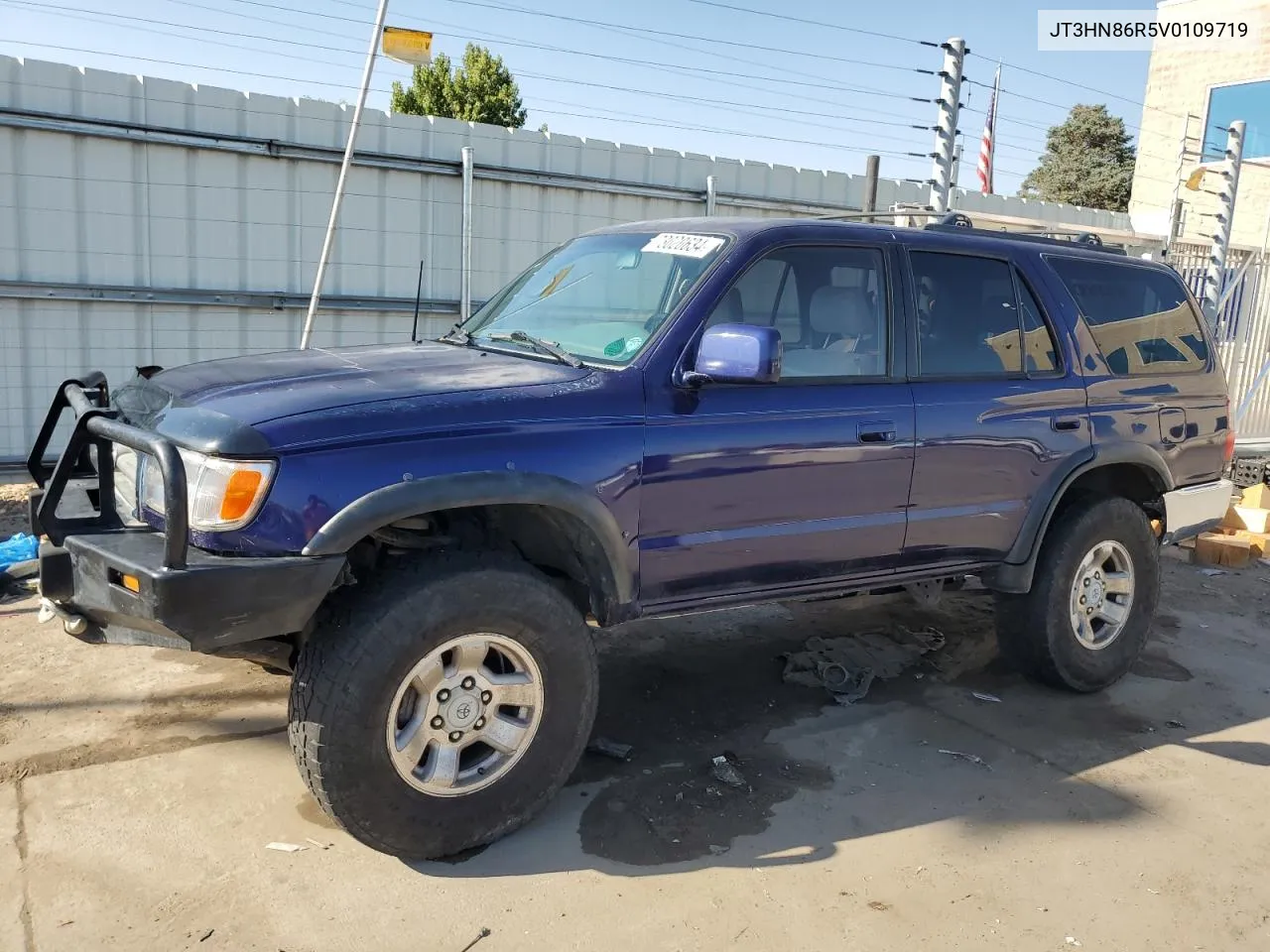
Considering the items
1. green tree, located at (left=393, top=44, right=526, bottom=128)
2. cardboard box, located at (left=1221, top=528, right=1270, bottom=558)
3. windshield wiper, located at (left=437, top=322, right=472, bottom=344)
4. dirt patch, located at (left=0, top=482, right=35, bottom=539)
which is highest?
green tree, located at (left=393, top=44, right=526, bottom=128)

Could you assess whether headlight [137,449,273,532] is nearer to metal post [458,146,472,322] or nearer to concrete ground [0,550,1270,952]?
concrete ground [0,550,1270,952]

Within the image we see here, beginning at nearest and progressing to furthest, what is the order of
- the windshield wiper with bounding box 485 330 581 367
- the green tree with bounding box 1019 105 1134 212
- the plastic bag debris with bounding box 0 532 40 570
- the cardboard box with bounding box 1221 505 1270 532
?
the windshield wiper with bounding box 485 330 581 367 → the plastic bag debris with bounding box 0 532 40 570 → the cardboard box with bounding box 1221 505 1270 532 → the green tree with bounding box 1019 105 1134 212

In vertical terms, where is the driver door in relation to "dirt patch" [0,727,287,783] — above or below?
above

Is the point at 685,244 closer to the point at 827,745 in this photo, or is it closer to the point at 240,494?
the point at 240,494

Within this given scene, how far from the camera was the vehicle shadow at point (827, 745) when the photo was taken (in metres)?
3.43

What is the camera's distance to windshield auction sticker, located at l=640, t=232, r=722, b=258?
3816mm

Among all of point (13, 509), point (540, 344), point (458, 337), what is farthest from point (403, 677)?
point (13, 509)

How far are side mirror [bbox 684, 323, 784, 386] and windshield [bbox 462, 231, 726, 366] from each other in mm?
261

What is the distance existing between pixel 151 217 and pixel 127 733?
15.4 ft

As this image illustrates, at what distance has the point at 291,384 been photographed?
3258mm

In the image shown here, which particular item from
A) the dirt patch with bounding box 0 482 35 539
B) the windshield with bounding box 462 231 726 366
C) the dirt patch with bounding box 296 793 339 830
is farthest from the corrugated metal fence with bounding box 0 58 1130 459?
the dirt patch with bounding box 296 793 339 830

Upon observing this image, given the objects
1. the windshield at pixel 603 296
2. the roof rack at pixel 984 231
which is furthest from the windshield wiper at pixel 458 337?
the roof rack at pixel 984 231

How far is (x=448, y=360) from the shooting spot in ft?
12.1

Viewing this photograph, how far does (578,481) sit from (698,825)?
124 centimetres
